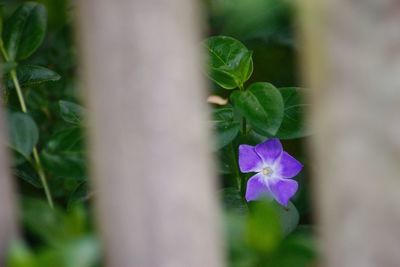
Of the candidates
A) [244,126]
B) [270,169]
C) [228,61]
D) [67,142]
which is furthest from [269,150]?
[67,142]

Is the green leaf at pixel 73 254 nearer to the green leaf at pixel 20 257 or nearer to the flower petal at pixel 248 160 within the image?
the green leaf at pixel 20 257

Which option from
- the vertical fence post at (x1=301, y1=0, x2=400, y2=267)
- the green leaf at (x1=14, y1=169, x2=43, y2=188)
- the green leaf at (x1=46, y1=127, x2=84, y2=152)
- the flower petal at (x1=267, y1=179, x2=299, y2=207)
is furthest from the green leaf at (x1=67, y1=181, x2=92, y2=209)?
the vertical fence post at (x1=301, y1=0, x2=400, y2=267)

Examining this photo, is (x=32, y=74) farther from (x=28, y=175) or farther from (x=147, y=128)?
(x=147, y=128)

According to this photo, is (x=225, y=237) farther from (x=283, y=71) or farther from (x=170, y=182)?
(x=283, y=71)

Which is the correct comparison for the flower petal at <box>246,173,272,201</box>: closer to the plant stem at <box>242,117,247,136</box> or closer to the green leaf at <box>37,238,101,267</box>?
the plant stem at <box>242,117,247,136</box>

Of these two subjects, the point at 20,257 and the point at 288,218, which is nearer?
the point at 20,257
